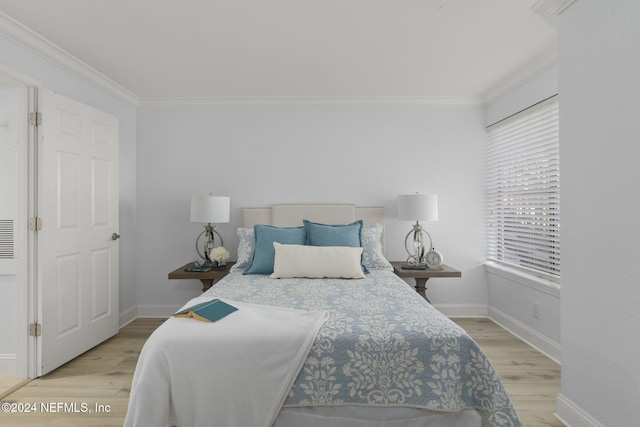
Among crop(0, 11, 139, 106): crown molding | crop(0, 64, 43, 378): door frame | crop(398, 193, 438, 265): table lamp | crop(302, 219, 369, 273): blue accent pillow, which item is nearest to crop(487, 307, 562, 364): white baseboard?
crop(398, 193, 438, 265): table lamp

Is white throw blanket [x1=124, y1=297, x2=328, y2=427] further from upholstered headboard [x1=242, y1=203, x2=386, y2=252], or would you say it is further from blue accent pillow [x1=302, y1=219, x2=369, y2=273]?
upholstered headboard [x1=242, y1=203, x2=386, y2=252]

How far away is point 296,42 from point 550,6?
5.47ft

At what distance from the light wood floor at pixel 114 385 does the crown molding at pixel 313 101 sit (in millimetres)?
2546

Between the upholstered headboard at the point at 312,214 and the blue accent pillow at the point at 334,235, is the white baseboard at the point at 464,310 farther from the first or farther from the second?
the blue accent pillow at the point at 334,235

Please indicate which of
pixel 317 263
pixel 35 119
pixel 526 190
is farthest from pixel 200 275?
pixel 526 190

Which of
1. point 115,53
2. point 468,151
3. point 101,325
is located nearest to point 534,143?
point 468,151

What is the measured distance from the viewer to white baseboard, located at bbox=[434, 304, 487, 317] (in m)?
4.07

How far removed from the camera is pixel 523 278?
335 cm

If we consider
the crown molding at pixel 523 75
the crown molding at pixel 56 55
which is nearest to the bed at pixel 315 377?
the crown molding at pixel 56 55

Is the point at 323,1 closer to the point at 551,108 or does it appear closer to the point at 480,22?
the point at 480,22

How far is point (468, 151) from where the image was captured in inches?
159

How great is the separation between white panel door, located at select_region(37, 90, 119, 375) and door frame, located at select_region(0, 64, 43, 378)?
2.2 inches

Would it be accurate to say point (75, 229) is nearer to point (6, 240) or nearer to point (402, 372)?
point (6, 240)

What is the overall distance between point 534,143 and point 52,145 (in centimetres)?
411
